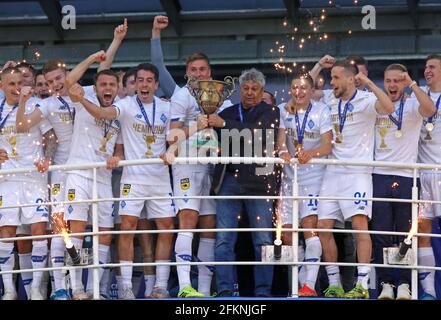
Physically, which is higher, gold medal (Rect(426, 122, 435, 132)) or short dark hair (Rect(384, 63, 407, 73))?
short dark hair (Rect(384, 63, 407, 73))

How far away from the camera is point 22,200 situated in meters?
8.82

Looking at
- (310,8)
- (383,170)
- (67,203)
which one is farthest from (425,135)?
(67,203)

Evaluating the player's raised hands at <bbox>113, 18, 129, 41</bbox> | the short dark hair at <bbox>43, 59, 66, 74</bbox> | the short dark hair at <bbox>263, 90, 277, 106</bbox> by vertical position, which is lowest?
the short dark hair at <bbox>263, 90, 277, 106</bbox>

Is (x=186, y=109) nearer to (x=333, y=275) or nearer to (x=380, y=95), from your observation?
(x=380, y=95)

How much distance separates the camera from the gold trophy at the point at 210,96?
820cm

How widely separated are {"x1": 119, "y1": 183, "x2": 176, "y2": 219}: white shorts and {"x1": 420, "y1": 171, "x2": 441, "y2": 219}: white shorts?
1.62 metres

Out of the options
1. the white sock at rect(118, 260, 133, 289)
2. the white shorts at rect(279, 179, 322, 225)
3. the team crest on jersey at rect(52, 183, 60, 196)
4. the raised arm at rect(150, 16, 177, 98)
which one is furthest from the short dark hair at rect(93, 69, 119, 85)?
the white shorts at rect(279, 179, 322, 225)

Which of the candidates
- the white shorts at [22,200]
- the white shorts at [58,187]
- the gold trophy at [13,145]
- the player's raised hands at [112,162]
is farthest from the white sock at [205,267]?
the gold trophy at [13,145]

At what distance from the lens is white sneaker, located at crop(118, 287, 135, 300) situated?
8297mm

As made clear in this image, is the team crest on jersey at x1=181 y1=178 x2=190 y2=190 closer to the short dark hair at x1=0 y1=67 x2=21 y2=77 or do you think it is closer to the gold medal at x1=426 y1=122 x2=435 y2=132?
the short dark hair at x1=0 y1=67 x2=21 y2=77

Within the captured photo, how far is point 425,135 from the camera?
28.4 feet

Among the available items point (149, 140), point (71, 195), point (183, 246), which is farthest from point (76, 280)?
point (149, 140)

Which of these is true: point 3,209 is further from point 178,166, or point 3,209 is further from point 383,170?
point 383,170

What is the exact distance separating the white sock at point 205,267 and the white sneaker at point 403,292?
4.03 ft
